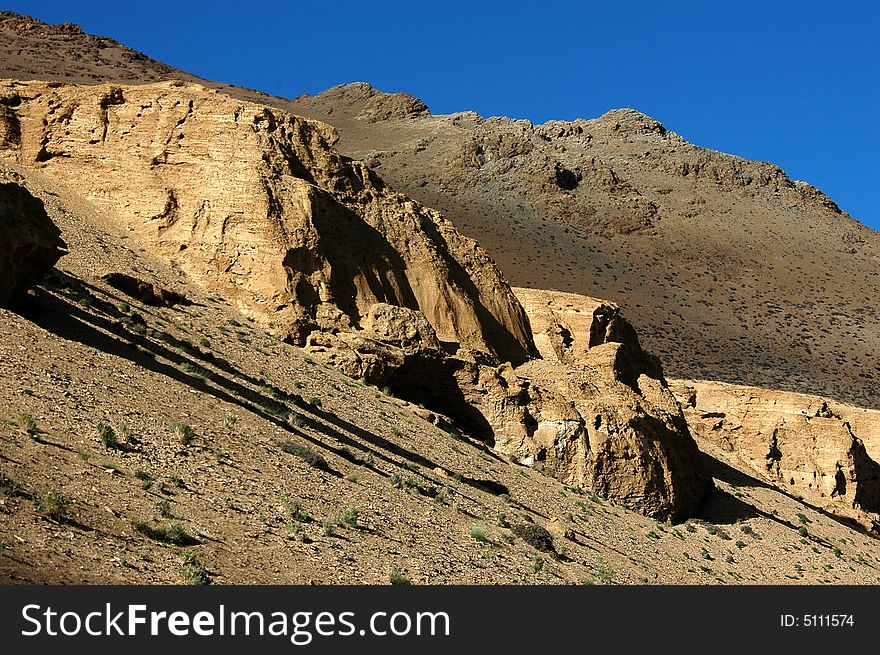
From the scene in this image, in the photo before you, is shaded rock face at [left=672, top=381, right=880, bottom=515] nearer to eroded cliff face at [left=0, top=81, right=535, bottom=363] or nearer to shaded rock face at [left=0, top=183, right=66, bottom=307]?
eroded cliff face at [left=0, top=81, right=535, bottom=363]

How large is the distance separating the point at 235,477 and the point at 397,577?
8.47 feet

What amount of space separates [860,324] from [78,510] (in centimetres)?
8061

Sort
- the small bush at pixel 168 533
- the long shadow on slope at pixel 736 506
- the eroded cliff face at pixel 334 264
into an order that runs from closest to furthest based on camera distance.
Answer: the small bush at pixel 168 533, the eroded cliff face at pixel 334 264, the long shadow on slope at pixel 736 506

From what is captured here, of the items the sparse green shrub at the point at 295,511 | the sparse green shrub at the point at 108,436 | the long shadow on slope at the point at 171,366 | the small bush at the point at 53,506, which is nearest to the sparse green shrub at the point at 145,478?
the sparse green shrub at the point at 108,436

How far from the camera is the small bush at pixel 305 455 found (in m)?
14.6

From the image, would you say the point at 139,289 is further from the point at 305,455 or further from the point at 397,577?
the point at 397,577

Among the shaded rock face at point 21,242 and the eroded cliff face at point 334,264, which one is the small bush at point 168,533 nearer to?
the shaded rock face at point 21,242

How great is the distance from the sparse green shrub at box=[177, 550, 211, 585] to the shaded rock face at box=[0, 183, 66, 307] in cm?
612

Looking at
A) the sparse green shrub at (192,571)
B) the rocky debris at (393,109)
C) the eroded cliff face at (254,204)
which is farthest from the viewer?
the rocky debris at (393,109)

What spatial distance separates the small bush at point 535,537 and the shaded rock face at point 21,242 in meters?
7.74

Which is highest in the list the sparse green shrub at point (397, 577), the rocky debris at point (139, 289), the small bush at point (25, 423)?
the rocky debris at point (139, 289)

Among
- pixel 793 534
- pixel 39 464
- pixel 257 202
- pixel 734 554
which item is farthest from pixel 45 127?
pixel 793 534

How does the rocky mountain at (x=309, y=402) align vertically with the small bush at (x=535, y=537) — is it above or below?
above

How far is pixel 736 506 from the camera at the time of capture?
2617cm
